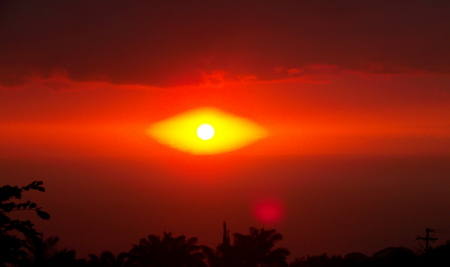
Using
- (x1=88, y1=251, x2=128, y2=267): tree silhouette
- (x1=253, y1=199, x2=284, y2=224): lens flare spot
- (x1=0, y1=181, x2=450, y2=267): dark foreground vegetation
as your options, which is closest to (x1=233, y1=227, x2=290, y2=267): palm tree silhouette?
(x1=0, y1=181, x2=450, y2=267): dark foreground vegetation

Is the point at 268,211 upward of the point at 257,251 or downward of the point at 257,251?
upward

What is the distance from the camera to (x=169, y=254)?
2711 cm

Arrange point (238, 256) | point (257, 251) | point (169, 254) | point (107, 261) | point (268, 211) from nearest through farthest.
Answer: point (107, 261) < point (169, 254) < point (238, 256) < point (257, 251) < point (268, 211)

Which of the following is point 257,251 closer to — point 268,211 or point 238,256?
point 238,256

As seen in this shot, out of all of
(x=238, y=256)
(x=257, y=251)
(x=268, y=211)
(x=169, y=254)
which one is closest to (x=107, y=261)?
(x=169, y=254)

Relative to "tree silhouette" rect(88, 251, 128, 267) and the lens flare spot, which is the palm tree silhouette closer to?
"tree silhouette" rect(88, 251, 128, 267)

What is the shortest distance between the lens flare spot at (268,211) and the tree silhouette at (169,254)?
4281 inches

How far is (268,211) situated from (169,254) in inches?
5813

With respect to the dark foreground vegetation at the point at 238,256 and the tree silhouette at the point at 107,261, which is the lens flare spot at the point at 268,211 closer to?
the dark foreground vegetation at the point at 238,256

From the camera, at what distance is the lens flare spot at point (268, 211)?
468ft

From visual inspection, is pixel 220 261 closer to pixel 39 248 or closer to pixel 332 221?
pixel 39 248

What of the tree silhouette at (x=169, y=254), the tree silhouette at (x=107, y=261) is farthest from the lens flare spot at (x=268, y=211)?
the tree silhouette at (x=107, y=261)

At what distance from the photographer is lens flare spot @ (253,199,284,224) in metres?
143

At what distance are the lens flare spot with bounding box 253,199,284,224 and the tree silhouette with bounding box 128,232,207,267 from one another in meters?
109
